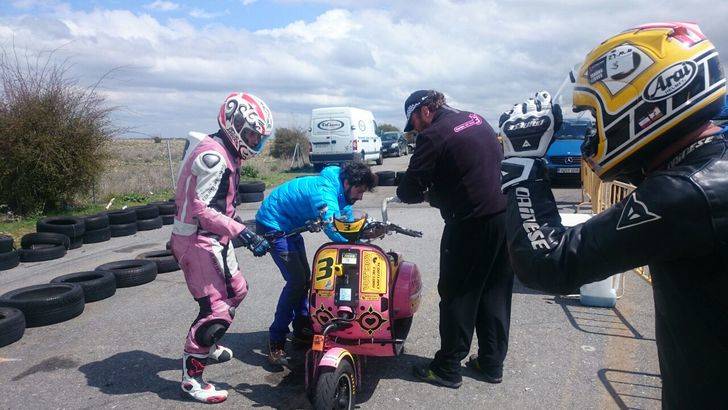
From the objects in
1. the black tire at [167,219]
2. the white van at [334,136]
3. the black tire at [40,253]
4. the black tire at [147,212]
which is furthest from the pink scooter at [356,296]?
the white van at [334,136]

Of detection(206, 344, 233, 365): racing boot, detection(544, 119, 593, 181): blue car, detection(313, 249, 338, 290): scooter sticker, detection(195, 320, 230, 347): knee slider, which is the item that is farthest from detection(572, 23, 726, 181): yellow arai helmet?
detection(544, 119, 593, 181): blue car

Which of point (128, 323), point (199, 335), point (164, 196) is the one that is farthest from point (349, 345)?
point (164, 196)

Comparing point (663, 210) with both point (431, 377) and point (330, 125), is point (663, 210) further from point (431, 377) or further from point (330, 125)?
point (330, 125)

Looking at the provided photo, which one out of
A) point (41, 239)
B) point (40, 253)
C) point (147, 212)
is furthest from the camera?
point (147, 212)

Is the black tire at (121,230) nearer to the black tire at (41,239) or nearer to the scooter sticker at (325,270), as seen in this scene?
the black tire at (41,239)

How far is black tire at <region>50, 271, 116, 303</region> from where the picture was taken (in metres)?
6.35

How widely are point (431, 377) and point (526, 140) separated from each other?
292cm

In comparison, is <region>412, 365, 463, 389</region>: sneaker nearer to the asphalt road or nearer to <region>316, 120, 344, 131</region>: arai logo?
the asphalt road

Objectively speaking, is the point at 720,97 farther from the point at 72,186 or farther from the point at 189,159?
the point at 72,186

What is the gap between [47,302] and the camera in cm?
559

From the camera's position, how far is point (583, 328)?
5266 millimetres

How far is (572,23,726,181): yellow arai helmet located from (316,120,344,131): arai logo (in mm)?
22872

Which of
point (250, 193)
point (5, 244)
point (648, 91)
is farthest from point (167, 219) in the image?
point (648, 91)

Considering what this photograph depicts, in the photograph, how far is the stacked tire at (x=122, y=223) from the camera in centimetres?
1079
